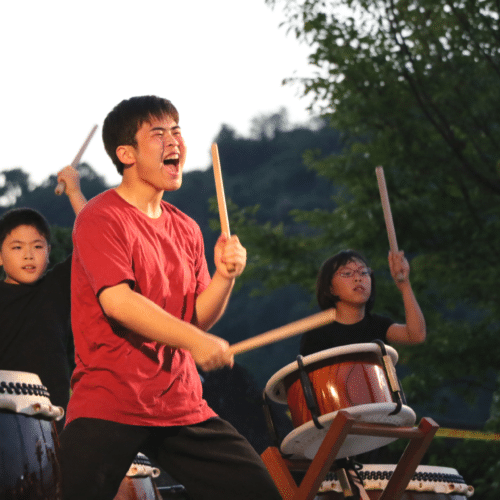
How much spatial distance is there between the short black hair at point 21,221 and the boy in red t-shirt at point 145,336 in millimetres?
1291

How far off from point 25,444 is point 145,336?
399 mm

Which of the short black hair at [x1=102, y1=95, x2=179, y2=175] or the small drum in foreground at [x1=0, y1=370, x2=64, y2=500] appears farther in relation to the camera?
the short black hair at [x1=102, y1=95, x2=179, y2=175]

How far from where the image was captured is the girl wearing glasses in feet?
11.6

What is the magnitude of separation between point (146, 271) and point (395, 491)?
5.19 ft

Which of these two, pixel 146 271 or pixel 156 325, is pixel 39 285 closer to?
pixel 146 271

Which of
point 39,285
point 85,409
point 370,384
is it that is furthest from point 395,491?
point 39,285

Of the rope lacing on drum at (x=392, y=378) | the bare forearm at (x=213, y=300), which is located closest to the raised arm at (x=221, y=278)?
the bare forearm at (x=213, y=300)

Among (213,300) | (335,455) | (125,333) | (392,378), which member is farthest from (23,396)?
(392,378)

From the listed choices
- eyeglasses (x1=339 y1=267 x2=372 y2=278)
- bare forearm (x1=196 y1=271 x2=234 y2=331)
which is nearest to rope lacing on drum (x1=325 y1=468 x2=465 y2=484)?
eyeglasses (x1=339 y1=267 x2=372 y2=278)

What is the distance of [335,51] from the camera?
259 inches

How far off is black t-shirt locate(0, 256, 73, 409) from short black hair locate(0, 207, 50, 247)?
236mm

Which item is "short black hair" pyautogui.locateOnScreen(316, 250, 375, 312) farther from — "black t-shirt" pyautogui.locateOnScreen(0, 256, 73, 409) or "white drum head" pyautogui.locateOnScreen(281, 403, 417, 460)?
"black t-shirt" pyautogui.locateOnScreen(0, 256, 73, 409)

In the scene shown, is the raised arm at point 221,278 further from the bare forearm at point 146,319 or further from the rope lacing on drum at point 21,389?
the rope lacing on drum at point 21,389

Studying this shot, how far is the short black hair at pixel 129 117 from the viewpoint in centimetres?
221
